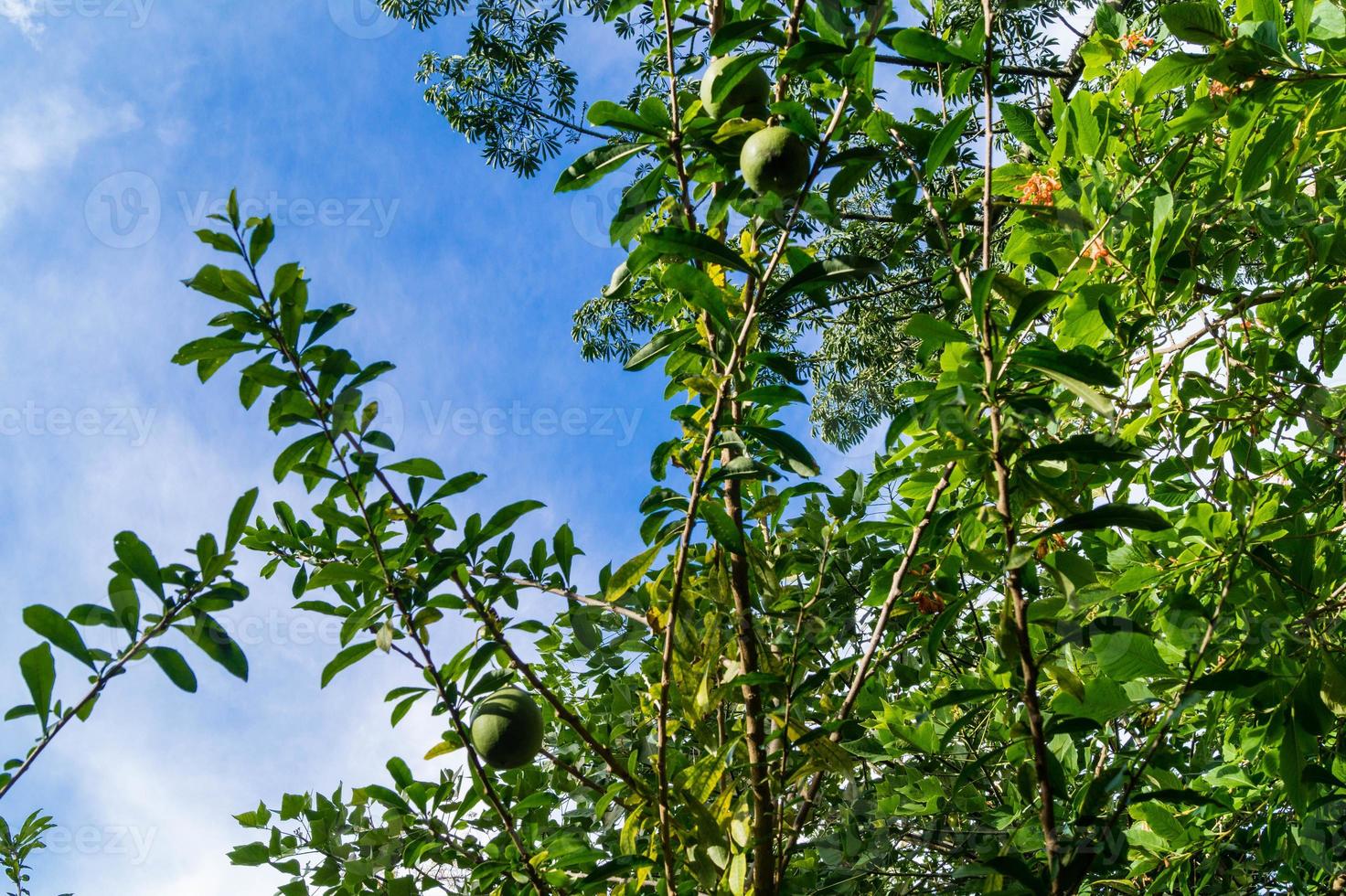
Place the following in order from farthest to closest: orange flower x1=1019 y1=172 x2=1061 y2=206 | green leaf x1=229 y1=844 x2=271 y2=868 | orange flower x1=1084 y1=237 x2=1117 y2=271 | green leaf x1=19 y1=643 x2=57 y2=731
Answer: orange flower x1=1019 y1=172 x2=1061 y2=206, green leaf x1=229 y1=844 x2=271 y2=868, orange flower x1=1084 y1=237 x2=1117 y2=271, green leaf x1=19 y1=643 x2=57 y2=731

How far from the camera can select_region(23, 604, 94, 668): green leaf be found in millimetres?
1127

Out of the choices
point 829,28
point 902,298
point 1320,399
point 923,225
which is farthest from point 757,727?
point 902,298

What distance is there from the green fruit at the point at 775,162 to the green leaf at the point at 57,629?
101 centimetres

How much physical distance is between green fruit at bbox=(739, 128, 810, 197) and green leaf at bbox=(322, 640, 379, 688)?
883 millimetres

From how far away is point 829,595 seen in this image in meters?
2.20

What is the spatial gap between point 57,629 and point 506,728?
63 centimetres

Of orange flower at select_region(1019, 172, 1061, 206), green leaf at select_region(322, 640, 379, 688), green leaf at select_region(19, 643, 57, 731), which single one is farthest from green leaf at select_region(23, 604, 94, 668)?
orange flower at select_region(1019, 172, 1061, 206)

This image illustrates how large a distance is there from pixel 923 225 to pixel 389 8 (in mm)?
6545

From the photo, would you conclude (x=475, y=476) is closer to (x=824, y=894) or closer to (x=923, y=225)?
(x=923, y=225)

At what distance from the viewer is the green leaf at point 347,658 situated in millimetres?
1476

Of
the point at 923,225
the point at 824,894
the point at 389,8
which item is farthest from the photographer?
the point at 389,8

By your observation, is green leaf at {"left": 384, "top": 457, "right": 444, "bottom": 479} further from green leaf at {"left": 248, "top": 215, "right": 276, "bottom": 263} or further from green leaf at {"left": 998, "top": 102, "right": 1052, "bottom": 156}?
green leaf at {"left": 998, "top": 102, "right": 1052, "bottom": 156}

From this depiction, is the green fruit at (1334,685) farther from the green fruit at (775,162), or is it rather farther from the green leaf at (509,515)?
the green leaf at (509,515)

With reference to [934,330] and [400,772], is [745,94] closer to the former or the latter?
[934,330]
